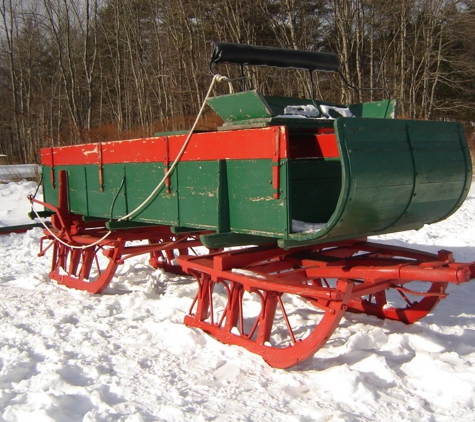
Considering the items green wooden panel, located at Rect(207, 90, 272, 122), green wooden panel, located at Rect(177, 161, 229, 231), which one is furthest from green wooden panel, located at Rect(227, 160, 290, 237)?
green wooden panel, located at Rect(207, 90, 272, 122)

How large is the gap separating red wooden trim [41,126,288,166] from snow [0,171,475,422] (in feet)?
4.68

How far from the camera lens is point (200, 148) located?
166 inches

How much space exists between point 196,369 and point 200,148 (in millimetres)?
1628

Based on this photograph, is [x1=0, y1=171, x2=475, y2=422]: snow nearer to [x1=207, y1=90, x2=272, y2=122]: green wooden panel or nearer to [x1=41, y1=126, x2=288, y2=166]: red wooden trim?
[x1=41, y1=126, x2=288, y2=166]: red wooden trim

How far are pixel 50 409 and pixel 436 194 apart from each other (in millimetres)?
2852

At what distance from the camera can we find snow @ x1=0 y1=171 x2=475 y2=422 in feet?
10.5

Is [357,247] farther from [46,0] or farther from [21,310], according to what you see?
[46,0]

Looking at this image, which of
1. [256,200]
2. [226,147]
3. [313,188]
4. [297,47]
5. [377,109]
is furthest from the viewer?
[297,47]

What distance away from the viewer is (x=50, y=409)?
3.09 meters

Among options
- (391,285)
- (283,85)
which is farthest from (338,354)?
(283,85)

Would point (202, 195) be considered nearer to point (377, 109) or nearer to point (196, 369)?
point (196, 369)

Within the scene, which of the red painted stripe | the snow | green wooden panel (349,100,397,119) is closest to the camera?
the snow

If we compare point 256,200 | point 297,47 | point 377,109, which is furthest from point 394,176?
point 297,47

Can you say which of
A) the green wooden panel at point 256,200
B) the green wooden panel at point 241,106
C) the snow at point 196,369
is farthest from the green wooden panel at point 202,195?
the snow at point 196,369
